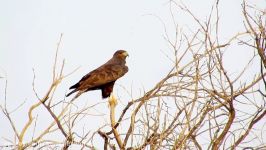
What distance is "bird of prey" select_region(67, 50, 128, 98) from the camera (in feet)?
23.5

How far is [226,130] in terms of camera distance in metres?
3.94

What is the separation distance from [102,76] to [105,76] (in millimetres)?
74

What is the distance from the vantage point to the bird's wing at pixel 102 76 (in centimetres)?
728

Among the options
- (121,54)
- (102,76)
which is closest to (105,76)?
(102,76)

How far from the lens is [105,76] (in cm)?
796

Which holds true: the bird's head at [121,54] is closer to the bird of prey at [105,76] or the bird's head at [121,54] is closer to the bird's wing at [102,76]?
the bird of prey at [105,76]

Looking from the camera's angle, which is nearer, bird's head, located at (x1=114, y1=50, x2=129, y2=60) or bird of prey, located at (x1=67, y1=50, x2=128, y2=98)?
bird of prey, located at (x1=67, y1=50, x2=128, y2=98)

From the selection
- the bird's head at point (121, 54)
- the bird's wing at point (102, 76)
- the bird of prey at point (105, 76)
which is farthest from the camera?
the bird's head at point (121, 54)

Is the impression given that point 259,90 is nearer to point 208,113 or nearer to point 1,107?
point 208,113

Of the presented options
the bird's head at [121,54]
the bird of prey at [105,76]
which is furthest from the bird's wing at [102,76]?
the bird's head at [121,54]

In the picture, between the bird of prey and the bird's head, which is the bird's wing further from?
the bird's head

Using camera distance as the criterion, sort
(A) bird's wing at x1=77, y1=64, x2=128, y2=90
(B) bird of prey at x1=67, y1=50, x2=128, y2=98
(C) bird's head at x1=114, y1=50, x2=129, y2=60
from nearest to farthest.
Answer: (B) bird of prey at x1=67, y1=50, x2=128, y2=98, (A) bird's wing at x1=77, y1=64, x2=128, y2=90, (C) bird's head at x1=114, y1=50, x2=129, y2=60

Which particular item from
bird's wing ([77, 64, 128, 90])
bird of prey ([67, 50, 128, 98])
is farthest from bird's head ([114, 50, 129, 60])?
bird's wing ([77, 64, 128, 90])

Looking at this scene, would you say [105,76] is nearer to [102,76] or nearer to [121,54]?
[102,76]
